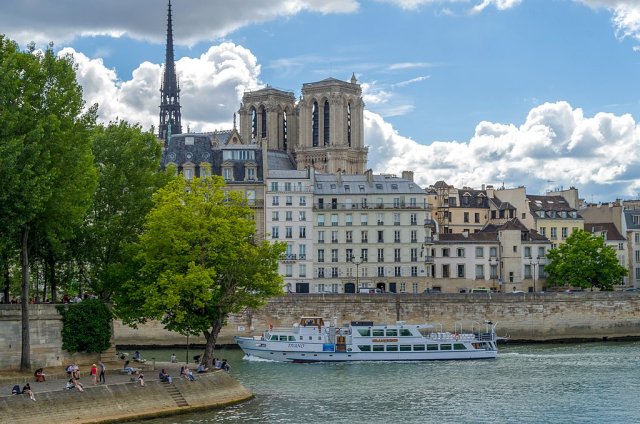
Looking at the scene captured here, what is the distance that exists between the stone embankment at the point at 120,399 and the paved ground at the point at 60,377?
41 mm

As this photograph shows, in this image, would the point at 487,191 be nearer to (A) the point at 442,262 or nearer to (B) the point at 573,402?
(A) the point at 442,262

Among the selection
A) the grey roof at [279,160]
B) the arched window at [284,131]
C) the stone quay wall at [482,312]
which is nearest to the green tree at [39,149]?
the stone quay wall at [482,312]

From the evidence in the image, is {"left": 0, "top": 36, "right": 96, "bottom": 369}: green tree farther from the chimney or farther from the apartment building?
the chimney

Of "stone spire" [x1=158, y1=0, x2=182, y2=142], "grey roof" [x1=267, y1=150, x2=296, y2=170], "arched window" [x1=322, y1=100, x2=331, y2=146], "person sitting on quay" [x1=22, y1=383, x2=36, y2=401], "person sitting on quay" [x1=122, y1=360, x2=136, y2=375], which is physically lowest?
"person sitting on quay" [x1=22, y1=383, x2=36, y2=401]

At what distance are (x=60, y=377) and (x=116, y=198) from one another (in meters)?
13.2

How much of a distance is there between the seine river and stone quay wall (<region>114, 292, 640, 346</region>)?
9.19m

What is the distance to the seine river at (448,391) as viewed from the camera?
47.8 meters

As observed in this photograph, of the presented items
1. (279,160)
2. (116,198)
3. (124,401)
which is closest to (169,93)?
(279,160)

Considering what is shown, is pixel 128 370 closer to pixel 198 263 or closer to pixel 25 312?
pixel 25 312

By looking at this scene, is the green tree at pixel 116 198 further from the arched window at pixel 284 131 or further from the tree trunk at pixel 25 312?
the arched window at pixel 284 131

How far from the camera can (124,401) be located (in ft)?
147

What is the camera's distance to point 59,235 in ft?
176

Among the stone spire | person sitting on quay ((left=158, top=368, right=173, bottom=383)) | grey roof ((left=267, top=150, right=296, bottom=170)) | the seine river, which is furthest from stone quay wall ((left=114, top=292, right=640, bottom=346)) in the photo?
the stone spire

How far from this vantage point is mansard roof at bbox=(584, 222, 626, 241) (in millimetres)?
113750
